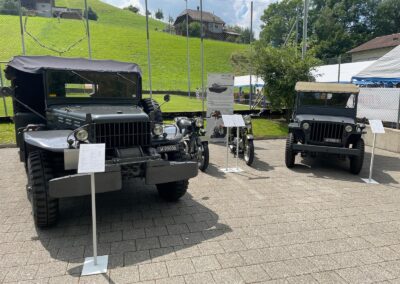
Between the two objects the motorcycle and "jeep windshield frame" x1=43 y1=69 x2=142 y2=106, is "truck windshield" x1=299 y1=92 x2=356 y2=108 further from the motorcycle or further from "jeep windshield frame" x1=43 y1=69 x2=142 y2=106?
"jeep windshield frame" x1=43 y1=69 x2=142 y2=106

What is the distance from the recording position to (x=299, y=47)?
14914 mm

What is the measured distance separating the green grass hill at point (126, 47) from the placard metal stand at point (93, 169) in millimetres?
31212

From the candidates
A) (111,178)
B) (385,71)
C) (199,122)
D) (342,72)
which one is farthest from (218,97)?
(342,72)

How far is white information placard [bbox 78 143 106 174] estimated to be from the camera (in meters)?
3.16

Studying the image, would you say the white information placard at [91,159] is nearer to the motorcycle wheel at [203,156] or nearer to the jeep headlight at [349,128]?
the motorcycle wheel at [203,156]

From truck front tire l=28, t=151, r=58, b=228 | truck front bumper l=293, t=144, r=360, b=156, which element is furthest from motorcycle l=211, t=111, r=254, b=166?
truck front tire l=28, t=151, r=58, b=228

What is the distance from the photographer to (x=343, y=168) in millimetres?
7660

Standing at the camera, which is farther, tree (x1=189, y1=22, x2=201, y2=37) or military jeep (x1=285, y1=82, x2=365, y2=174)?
tree (x1=189, y1=22, x2=201, y2=37)

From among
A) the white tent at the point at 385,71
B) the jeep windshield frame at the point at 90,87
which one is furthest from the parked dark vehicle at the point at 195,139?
the white tent at the point at 385,71

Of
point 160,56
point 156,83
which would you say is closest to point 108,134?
point 156,83

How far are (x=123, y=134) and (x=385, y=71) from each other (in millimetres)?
12621

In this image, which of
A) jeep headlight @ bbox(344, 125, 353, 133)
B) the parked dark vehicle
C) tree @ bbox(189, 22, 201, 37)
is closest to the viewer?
the parked dark vehicle

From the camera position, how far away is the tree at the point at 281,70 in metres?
12.9

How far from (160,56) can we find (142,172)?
4568 centimetres
